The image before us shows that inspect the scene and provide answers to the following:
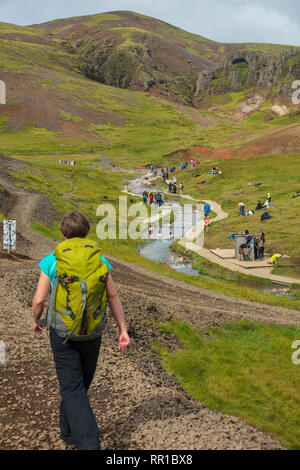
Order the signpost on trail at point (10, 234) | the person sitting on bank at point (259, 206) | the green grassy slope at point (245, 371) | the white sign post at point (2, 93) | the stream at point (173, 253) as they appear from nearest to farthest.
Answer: the green grassy slope at point (245, 371) < the signpost on trail at point (10, 234) < the stream at point (173, 253) < the person sitting on bank at point (259, 206) < the white sign post at point (2, 93)

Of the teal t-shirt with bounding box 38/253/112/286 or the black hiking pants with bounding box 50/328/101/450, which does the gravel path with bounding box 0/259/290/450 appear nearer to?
the black hiking pants with bounding box 50/328/101/450

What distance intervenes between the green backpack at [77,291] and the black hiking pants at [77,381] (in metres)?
0.17

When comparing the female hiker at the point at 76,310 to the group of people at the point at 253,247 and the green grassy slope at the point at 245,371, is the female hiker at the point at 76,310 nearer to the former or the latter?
the green grassy slope at the point at 245,371

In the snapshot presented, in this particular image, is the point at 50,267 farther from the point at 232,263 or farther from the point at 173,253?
the point at 173,253

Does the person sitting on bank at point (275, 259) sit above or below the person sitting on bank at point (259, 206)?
below

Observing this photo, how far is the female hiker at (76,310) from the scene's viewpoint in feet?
16.5

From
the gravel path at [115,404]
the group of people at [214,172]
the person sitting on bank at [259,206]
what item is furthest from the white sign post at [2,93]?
the gravel path at [115,404]

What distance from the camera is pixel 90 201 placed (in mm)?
55000

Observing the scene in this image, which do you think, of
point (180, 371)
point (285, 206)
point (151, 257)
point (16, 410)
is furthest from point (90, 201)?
point (16, 410)

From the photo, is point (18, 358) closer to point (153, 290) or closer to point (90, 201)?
point (153, 290)

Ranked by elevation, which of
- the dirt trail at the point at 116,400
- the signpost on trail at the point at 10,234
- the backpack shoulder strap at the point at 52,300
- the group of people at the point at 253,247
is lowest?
the group of people at the point at 253,247

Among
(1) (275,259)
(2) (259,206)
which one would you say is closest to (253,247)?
(1) (275,259)

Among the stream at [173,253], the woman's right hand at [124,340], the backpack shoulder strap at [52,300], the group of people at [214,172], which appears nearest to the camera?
the backpack shoulder strap at [52,300]

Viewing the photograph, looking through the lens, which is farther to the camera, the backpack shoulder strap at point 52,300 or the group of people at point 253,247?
the group of people at point 253,247
